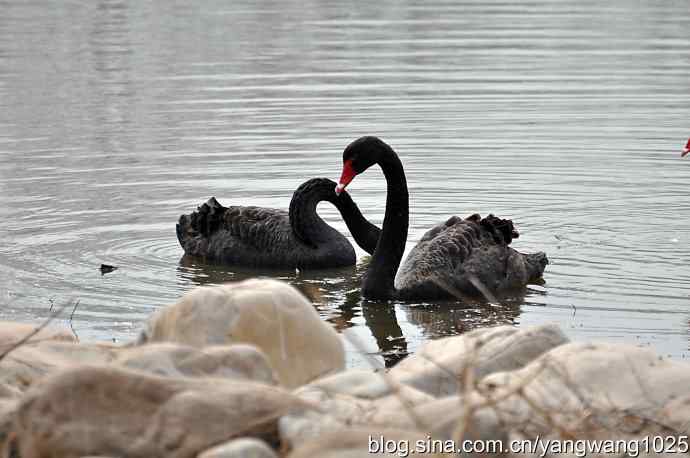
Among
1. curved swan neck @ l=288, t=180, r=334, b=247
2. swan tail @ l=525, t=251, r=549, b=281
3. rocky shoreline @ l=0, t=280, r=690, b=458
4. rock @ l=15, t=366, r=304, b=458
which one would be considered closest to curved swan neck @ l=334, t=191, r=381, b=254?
curved swan neck @ l=288, t=180, r=334, b=247

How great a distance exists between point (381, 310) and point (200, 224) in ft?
7.17

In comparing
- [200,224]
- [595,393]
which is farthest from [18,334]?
[200,224]

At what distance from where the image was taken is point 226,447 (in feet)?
11.7

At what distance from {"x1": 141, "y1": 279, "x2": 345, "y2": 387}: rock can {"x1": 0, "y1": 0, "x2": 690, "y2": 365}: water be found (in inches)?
87.5

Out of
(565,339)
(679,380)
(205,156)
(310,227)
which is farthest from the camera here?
(205,156)

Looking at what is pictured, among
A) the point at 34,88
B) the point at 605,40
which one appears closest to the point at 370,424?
the point at 34,88

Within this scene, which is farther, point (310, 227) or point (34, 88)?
point (34, 88)

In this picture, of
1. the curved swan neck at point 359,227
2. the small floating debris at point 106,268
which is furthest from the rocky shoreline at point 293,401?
the curved swan neck at point 359,227

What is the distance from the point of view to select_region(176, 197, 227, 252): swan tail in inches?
389

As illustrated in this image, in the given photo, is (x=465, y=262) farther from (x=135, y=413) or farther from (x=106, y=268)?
(x=135, y=413)

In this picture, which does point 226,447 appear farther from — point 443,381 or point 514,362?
point 514,362

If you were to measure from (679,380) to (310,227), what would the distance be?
5513 millimetres

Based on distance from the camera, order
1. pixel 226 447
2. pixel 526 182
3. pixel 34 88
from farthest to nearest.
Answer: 1. pixel 34 88
2. pixel 526 182
3. pixel 226 447

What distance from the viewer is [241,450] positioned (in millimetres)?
3570
